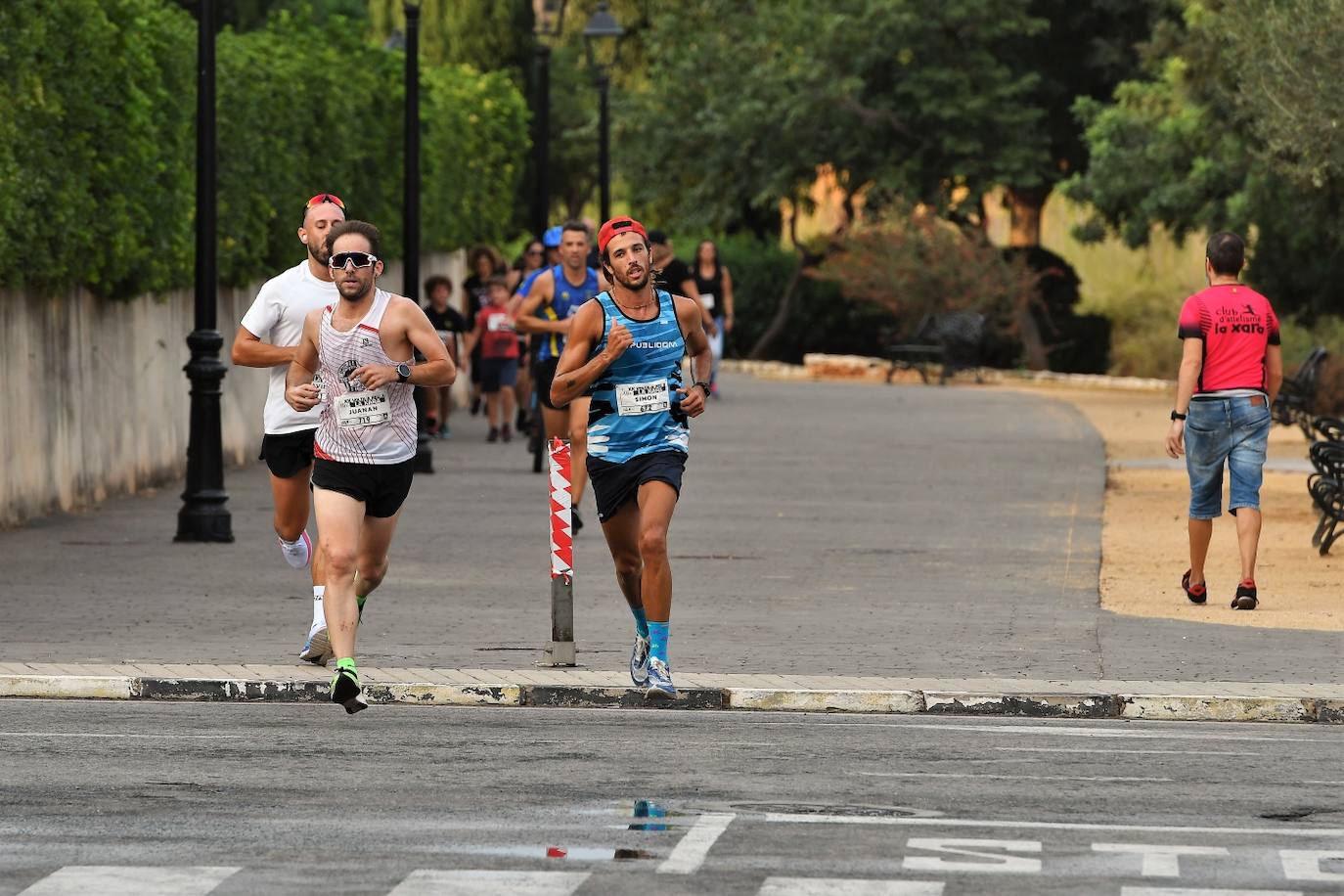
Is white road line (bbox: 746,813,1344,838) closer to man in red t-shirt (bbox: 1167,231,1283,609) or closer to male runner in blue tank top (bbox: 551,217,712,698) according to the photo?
male runner in blue tank top (bbox: 551,217,712,698)

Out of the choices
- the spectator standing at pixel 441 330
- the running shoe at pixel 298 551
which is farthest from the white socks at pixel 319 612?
the spectator standing at pixel 441 330

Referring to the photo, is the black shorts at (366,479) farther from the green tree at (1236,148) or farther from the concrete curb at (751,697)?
the green tree at (1236,148)

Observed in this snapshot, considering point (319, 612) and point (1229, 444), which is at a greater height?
point (1229, 444)

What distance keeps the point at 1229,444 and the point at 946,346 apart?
27399 mm

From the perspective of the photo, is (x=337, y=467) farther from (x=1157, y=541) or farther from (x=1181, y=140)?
(x=1181, y=140)

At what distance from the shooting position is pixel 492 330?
88.4 feet

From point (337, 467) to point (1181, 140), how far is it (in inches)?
955

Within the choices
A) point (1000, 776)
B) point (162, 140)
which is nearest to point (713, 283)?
point (162, 140)

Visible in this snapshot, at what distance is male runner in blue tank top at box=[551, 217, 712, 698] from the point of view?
1123 centimetres

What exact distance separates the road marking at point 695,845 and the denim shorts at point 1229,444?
6.53 m

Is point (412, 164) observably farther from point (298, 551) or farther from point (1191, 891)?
point (1191, 891)

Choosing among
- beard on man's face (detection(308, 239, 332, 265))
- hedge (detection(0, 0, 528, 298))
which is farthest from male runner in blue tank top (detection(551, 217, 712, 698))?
hedge (detection(0, 0, 528, 298))

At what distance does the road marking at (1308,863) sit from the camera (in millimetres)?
7719

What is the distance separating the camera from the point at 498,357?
26.9 m
